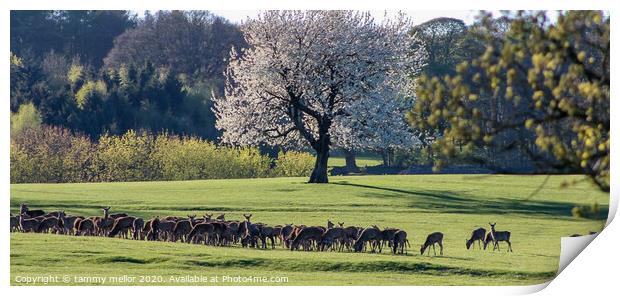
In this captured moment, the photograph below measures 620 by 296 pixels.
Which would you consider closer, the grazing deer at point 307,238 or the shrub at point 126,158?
the grazing deer at point 307,238

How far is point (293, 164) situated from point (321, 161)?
1.24 metres

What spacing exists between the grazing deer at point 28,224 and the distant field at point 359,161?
9.72 metres

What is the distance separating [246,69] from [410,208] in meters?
6.85

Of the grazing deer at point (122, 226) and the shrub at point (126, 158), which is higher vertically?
the shrub at point (126, 158)

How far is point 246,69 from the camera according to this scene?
3319cm

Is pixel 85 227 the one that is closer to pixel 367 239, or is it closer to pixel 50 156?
pixel 50 156

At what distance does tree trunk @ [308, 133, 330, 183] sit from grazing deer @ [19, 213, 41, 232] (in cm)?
886

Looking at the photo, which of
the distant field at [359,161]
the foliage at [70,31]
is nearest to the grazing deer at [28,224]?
the foliage at [70,31]

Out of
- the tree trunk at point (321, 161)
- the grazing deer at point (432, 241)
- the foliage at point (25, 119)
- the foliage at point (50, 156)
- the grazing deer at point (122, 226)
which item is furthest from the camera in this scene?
the tree trunk at point (321, 161)

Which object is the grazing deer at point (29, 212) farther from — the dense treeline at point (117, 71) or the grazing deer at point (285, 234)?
the grazing deer at point (285, 234)

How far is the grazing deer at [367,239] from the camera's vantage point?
80.5 ft

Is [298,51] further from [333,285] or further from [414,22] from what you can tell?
[333,285]

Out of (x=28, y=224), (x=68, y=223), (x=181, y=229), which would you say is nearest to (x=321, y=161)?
(x=181, y=229)

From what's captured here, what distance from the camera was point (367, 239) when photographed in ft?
80.8
